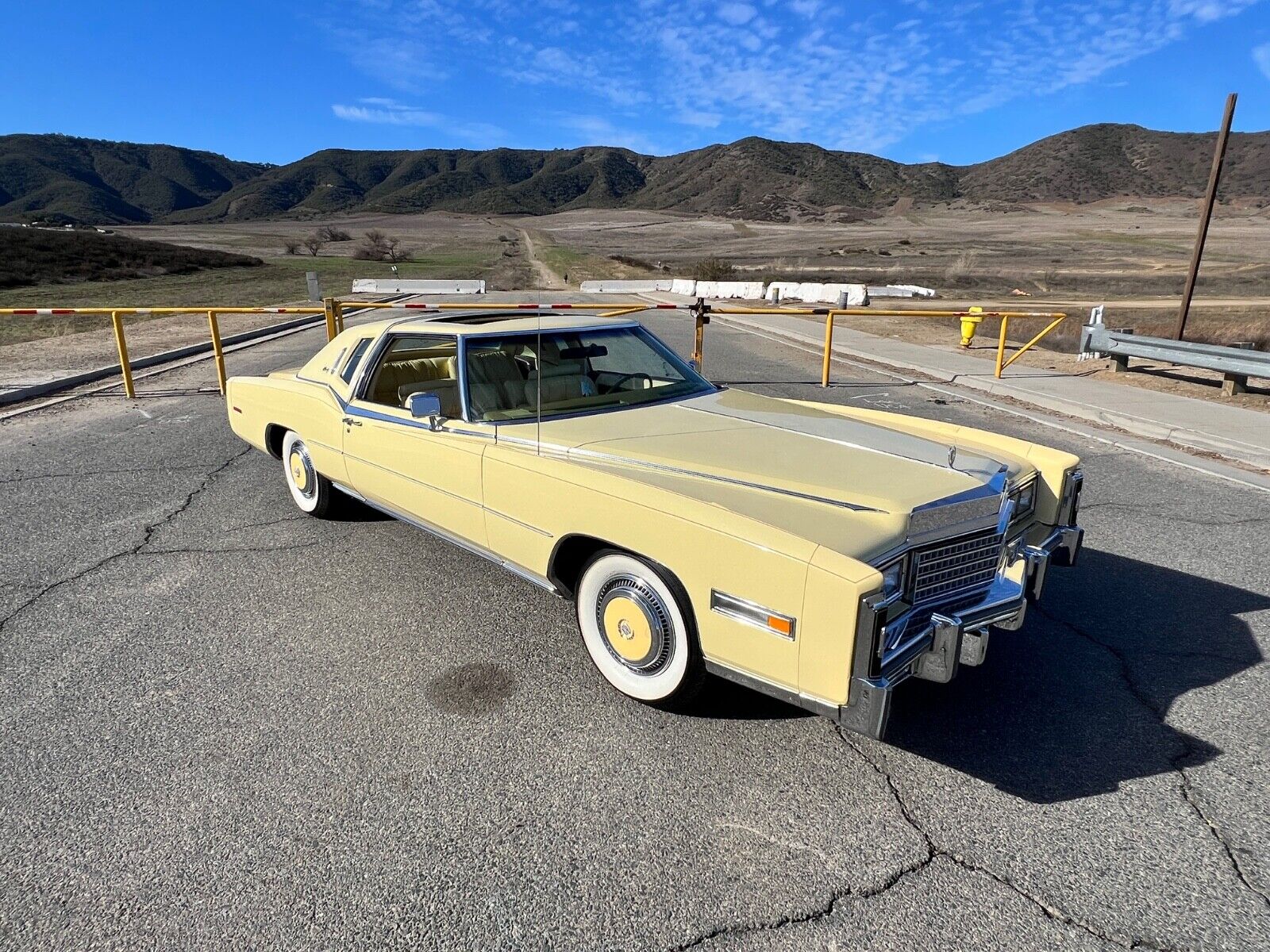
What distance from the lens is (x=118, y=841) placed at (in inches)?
91.7

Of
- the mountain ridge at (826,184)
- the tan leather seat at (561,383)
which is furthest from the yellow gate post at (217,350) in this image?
the mountain ridge at (826,184)

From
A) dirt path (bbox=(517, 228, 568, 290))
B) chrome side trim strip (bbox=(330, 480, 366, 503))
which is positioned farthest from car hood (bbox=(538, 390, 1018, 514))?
dirt path (bbox=(517, 228, 568, 290))

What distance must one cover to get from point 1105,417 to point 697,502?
749 centimetres

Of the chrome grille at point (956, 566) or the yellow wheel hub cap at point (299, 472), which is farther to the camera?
the yellow wheel hub cap at point (299, 472)

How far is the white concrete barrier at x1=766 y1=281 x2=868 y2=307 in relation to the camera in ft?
85.2

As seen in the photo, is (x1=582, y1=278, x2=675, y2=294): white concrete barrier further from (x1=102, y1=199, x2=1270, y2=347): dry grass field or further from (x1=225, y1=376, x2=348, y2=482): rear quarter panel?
(x1=225, y1=376, x2=348, y2=482): rear quarter panel

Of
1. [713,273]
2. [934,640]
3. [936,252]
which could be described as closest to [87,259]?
[713,273]

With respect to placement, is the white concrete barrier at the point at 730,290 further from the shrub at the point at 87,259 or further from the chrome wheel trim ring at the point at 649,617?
the chrome wheel trim ring at the point at 649,617

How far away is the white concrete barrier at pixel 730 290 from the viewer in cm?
2930

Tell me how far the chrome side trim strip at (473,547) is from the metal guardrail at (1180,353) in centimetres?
917

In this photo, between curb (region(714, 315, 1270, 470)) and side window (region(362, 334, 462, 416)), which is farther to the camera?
curb (region(714, 315, 1270, 470))

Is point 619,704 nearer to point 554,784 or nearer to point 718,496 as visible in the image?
point 554,784

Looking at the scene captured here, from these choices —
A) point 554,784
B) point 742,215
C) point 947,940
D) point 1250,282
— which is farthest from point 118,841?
point 742,215

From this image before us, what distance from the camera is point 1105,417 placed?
8.33 metres
